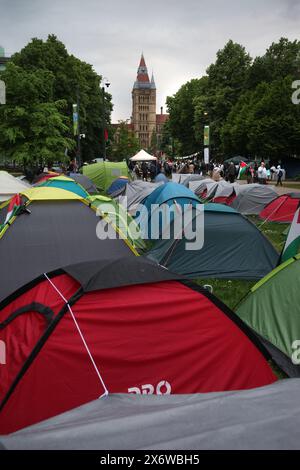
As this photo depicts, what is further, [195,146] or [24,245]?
[195,146]

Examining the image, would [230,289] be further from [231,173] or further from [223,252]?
[231,173]

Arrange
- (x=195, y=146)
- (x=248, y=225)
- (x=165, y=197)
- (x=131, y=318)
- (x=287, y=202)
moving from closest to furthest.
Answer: (x=131, y=318), (x=248, y=225), (x=165, y=197), (x=287, y=202), (x=195, y=146)

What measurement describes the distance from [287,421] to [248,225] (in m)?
6.14

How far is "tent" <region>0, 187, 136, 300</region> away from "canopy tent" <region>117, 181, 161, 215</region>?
681 cm

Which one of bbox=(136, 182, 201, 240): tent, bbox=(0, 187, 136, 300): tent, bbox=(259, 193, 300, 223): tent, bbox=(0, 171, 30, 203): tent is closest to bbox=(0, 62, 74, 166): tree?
bbox=(0, 171, 30, 203): tent

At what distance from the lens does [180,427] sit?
1.91m

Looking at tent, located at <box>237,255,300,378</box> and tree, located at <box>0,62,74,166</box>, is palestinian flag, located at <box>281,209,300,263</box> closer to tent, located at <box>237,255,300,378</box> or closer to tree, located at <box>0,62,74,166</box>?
tent, located at <box>237,255,300,378</box>

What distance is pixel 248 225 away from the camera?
7855 millimetres

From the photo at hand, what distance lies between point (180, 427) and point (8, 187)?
44.9ft

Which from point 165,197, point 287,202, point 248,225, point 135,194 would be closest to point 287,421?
point 248,225

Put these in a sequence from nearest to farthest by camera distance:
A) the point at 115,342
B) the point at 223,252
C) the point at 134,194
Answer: the point at 115,342
the point at 223,252
the point at 134,194

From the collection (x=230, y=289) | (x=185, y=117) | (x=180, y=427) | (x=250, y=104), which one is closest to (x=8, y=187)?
(x=230, y=289)

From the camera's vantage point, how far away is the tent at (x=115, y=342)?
329 cm
